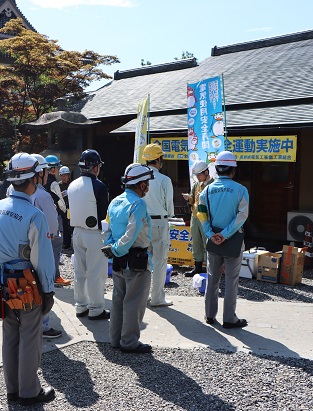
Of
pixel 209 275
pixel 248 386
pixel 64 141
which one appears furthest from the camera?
pixel 64 141

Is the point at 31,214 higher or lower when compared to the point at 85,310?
Answer: higher

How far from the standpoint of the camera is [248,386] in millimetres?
3844

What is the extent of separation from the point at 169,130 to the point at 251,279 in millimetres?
3784

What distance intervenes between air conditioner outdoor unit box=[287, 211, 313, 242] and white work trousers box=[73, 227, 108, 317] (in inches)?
208

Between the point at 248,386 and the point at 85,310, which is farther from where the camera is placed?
the point at 85,310

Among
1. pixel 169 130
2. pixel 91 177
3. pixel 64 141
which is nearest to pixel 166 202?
pixel 91 177

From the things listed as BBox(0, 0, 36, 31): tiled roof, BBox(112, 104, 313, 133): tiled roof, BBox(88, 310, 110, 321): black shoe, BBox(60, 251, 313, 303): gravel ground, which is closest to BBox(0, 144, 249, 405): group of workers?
BBox(88, 310, 110, 321): black shoe

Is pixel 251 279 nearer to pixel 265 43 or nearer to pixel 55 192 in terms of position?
pixel 55 192

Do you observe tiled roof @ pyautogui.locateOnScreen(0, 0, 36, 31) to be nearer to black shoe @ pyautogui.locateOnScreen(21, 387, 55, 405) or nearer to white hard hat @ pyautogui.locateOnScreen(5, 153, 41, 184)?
white hard hat @ pyautogui.locateOnScreen(5, 153, 41, 184)

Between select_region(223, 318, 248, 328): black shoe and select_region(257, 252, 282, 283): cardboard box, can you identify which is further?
select_region(257, 252, 282, 283): cardboard box

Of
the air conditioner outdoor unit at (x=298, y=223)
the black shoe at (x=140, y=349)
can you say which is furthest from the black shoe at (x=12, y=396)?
the air conditioner outdoor unit at (x=298, y=223)

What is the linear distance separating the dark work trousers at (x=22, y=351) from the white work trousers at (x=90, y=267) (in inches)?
68.7

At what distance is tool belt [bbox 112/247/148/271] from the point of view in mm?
4379

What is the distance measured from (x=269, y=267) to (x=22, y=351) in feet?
15.5
